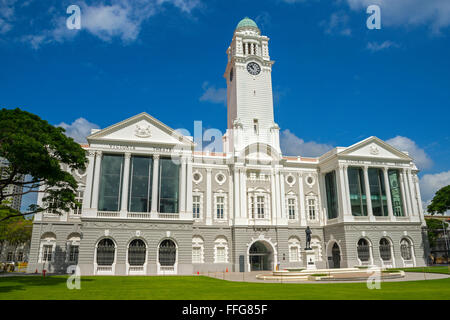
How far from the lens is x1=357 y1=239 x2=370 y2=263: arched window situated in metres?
44.4

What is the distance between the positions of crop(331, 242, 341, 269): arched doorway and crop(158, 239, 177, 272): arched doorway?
2138cm

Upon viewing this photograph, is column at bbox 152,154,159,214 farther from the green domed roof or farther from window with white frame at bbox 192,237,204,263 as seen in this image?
the green domed roof

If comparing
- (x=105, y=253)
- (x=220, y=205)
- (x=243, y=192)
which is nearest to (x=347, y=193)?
(x=243, y=192)

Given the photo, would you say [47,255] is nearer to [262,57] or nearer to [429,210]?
[262,57]

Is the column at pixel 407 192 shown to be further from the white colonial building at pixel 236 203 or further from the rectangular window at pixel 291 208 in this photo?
the rectangular window at pixel 291 208

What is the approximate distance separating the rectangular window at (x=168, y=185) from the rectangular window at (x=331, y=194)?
2117 centimetres

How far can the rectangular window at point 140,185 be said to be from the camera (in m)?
39.9

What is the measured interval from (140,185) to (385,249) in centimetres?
3191

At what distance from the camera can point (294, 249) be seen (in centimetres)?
4628

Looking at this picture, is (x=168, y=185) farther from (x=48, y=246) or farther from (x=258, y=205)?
(x=48, y=246)

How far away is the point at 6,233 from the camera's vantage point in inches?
2089

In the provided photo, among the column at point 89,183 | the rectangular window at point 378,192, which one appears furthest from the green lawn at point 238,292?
the rectangular window at point 378,192
